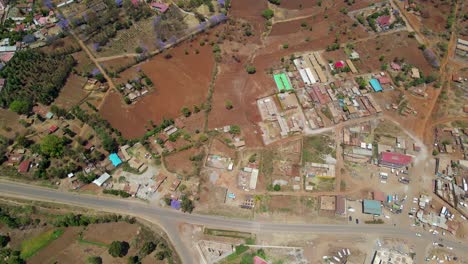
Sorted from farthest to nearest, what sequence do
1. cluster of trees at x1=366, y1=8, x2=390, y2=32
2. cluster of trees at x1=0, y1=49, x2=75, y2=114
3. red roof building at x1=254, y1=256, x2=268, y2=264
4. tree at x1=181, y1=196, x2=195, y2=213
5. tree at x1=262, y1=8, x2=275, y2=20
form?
tree at x1=262, y1=8, x2=275, y2=20, cluster of trees at x1=366, y1=8, x2=390, y2=32, cluster of trees at x1=0, y1=49, x2=75, y2=114, tree at x1=181, y1=196, x2=195, y2=213, red roof building at x1=254, y1=256, x2=268, y2=264

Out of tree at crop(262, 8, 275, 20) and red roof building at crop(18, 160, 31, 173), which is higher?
tree at crop(262, 8, 275, 20)

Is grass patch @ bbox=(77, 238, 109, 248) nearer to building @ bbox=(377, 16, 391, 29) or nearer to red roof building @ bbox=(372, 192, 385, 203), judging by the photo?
red roof building @ bbox=(372, 192, 385, 203)

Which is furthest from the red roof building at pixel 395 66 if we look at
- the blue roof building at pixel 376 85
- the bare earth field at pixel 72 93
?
the bare earth field at pixel 72 93

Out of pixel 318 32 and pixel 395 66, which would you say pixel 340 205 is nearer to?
pixel 395 66

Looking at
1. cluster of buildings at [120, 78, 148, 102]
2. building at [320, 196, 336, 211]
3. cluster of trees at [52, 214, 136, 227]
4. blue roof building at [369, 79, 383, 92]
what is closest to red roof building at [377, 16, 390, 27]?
blue roof building at [369, 79, 383, 92]

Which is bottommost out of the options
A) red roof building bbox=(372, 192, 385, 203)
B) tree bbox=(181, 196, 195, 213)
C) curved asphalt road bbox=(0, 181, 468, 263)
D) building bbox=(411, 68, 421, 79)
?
curved asphalt road bbox=(0, 181, 468, 263)

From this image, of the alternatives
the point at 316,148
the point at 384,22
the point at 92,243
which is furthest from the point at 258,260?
the point at 384,22

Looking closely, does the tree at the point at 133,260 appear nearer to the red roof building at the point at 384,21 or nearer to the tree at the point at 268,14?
the tree at the point at 268,14
